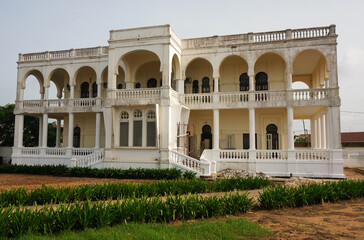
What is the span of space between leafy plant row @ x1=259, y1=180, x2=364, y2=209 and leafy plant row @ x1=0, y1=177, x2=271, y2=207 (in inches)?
91.8

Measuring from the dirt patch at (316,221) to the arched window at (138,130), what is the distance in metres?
10.4

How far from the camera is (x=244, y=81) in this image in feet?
65.4

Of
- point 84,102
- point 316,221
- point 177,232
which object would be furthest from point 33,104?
point 316,221

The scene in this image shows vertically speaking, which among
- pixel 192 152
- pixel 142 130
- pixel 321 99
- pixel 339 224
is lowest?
→ pixel 339 224

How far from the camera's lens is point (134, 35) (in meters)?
17.5

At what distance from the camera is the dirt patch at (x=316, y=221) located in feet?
19.5

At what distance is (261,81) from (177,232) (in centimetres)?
1572

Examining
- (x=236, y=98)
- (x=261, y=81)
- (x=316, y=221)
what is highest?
(x=261, y=81)

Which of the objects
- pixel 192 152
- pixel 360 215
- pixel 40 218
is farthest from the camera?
pixel 192 152

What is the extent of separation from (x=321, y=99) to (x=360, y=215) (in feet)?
34.1

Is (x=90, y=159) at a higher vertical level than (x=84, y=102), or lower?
lower

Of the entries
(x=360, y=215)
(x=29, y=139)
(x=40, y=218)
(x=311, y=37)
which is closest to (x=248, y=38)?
(x=311, y=37)

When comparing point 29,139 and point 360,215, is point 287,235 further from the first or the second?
point 29,139

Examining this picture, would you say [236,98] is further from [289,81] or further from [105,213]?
[105,213]
